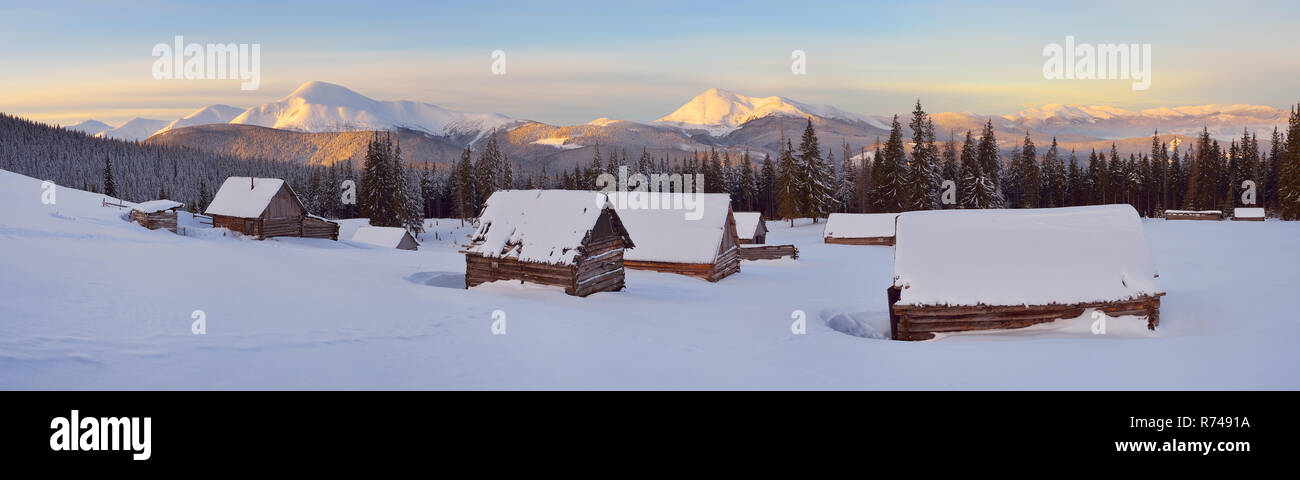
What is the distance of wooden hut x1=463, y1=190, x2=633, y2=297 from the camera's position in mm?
21766

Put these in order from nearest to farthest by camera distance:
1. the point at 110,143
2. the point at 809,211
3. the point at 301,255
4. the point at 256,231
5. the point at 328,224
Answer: the point at 301,255 → the point at 256,231 → the point at 328,224 → the point at 809,211 → the point at 110,143

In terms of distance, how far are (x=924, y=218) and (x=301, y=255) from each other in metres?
26.1

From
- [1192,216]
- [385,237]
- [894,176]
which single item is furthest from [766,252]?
[1192,216]

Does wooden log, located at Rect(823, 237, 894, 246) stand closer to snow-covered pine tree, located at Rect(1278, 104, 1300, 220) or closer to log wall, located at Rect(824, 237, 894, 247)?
log wall, located at Rect(824, 237, 894, 247)

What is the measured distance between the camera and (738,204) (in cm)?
10500

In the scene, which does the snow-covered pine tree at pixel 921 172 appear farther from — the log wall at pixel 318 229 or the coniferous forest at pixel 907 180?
the log wall at pixel 318 229

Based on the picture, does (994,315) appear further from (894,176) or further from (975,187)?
(975,187)

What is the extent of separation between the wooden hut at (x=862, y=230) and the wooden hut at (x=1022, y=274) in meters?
38.9

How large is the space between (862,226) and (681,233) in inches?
1194

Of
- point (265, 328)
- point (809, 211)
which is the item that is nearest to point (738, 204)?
Answer: point (809, 211)

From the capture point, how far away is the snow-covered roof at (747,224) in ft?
158

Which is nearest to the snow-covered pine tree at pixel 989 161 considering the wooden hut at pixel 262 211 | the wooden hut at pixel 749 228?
the wooden hut at pixel 749 228

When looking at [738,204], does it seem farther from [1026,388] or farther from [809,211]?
[1026,388]

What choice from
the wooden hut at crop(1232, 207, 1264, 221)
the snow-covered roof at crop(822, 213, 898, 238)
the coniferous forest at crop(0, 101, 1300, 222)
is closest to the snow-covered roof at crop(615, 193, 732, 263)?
the snow-covered roof at crop(822, 213, 898, 238)
